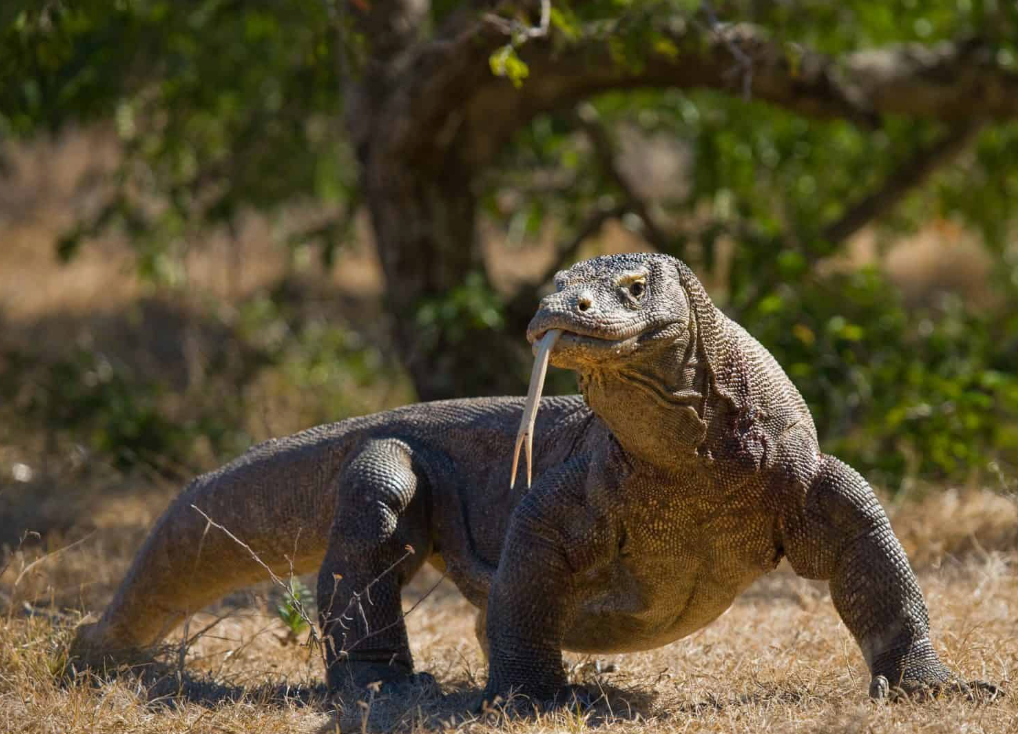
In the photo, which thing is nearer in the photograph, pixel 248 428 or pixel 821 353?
pixel 821 353

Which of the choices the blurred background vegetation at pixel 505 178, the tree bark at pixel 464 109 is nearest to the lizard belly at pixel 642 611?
the blurred background vegetation at pixel 505 178

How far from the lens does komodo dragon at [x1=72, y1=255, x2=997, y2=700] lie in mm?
3088

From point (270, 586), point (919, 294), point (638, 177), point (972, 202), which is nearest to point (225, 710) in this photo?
point (270, 586)

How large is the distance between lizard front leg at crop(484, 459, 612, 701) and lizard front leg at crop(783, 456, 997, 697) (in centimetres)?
46

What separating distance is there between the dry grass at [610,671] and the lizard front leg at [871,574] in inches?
3.6

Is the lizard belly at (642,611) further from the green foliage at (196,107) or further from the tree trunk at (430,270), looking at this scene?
the green foliage at (196,107)

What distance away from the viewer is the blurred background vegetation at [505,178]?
21.7ft

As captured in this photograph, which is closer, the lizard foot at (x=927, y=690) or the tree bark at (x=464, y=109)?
the lizard foot at (x=927, y=690)

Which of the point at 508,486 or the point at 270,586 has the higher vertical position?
the point at 508,486

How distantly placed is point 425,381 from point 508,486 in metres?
3.46

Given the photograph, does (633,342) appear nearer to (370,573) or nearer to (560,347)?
(560,347)

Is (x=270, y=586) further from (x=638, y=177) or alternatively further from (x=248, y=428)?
(x=638, y=177)

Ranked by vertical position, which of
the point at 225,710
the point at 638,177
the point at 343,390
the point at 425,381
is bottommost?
the point at 638,177

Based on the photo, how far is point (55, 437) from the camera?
8242mm
